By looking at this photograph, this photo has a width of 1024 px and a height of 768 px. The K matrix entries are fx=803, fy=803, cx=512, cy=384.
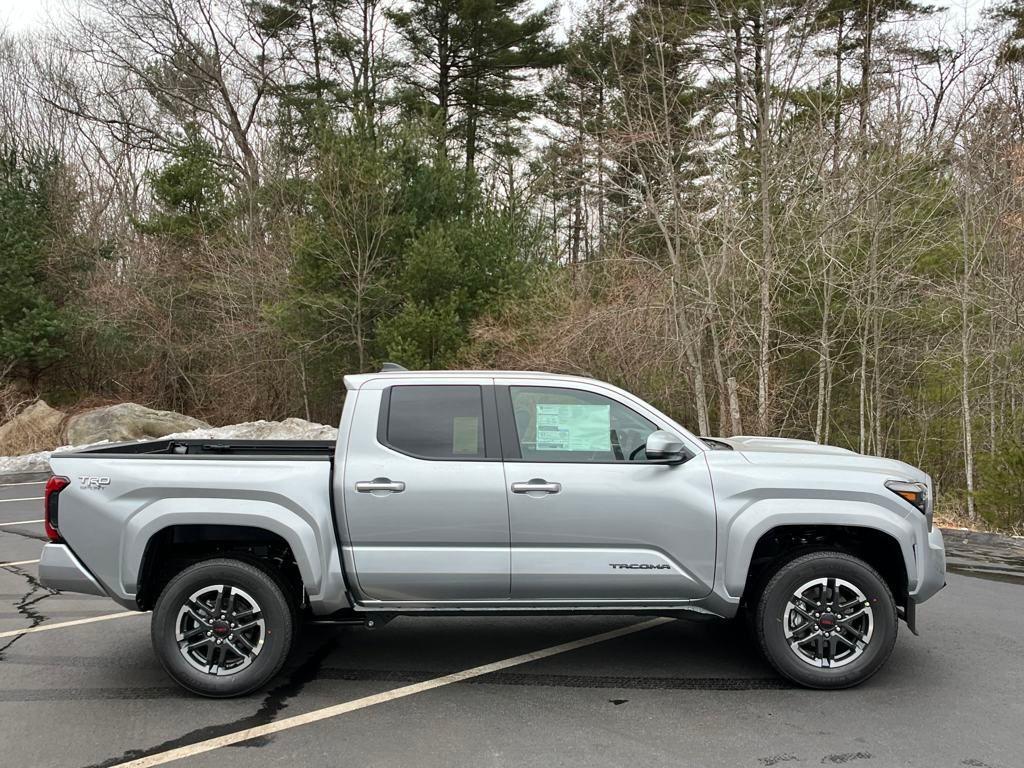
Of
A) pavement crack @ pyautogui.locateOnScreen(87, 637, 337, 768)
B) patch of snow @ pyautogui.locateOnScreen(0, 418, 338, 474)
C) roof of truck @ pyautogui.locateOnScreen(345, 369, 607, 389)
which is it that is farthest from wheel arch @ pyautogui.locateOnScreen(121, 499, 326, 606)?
patch of snow @ pyautogui.locateOnScreen(0, 418, 338, 474)

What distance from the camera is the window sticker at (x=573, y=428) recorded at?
4.81m

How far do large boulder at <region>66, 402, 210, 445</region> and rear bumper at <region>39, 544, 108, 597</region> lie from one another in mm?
15856

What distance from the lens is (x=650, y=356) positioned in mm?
14602

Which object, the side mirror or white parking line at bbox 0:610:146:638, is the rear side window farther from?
white parking line at bbox 0:610:146:638

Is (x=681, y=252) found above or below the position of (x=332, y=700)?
above

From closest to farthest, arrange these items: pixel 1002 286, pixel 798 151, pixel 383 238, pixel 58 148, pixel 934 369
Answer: pixel 1002 286, pixel 798 151, pixel 934 369, pixel 383 238, pixel 58 148

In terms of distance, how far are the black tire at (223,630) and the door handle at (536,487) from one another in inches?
59.5

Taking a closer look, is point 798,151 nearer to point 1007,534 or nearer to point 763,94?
point 763,94

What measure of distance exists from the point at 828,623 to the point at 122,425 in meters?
19.0

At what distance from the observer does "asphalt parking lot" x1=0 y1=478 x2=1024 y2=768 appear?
3916 millimetres

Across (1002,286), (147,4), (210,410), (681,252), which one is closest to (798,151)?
(681,252)

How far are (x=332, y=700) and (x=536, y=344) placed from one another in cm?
1258

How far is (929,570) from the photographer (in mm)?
4684

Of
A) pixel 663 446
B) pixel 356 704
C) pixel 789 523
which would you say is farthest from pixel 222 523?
pixel 789 523
